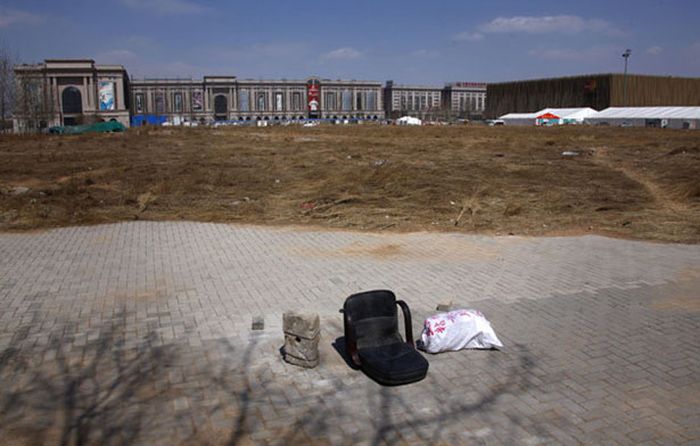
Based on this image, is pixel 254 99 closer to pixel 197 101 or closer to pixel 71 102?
pixel 197 101

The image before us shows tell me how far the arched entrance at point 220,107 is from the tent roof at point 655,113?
9104 cm

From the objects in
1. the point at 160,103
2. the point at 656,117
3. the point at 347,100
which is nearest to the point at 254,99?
the point at 160,103

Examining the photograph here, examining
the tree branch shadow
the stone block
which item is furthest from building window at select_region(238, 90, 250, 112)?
the stone block

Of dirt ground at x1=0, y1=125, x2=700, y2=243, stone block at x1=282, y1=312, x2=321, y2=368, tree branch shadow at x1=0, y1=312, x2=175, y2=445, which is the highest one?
dirt ground at x1=0, y1=125, x2=700, y2=243

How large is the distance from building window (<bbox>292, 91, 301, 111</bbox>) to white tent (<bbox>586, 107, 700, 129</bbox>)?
87.9 m

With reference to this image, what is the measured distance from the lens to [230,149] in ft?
102

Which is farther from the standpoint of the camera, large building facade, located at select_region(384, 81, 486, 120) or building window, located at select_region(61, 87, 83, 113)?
large building facade, located at select_region(384, 81, 486, 120)

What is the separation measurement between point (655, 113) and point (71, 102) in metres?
102

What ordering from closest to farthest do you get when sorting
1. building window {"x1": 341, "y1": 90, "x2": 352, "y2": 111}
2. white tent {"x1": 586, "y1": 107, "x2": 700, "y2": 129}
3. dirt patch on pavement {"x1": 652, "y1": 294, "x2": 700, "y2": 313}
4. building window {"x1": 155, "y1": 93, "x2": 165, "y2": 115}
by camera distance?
dirt patch on pavement {"x1": 652, "y1": 294, "x2": 700, "y2": 313} → white tent {"x1": 586, "y1": 107, "x2": 700, "y2": 129} → building window {"x1": 155, "y1": 93, "x2": 165, "y2": 115} → building window {"x1": 341, "y1": 90, "x2": 352, "y2": 111}

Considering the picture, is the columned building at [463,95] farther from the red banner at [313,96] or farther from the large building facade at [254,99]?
the red banner at [313,96]

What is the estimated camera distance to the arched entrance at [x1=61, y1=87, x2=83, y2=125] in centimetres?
10944

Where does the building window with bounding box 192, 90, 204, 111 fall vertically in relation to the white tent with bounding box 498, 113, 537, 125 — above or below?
above

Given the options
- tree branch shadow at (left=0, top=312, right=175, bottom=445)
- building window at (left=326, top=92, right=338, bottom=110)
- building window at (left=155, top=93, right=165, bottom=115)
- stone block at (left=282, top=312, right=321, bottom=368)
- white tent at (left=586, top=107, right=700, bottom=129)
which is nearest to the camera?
tree branch shadow at (left=0, top=312, right=175, bottom=445)

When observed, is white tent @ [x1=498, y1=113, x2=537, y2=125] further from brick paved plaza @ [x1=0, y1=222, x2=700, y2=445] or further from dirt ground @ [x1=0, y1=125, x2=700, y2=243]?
brick paved plaza @ [x1=0, y1=222, x2=700, y2=445]
